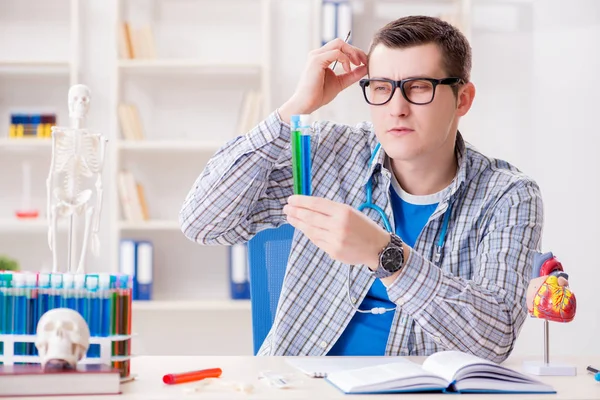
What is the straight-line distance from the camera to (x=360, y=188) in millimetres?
2004

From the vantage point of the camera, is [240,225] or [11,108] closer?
[240,225]

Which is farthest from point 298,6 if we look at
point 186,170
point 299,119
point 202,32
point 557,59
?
point 299,119

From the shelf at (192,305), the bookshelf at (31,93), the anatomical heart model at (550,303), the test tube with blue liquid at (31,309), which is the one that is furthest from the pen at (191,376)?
the bookshelf at (31,93)

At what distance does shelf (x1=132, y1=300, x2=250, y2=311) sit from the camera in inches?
148

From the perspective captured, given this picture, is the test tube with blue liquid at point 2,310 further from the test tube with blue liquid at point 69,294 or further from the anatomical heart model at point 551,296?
the anatomical heart model at point 551,296

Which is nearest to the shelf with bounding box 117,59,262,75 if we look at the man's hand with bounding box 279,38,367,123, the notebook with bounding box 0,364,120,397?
the man's hand with bounding box 279,38,367,123

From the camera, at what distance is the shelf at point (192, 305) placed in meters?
3.76

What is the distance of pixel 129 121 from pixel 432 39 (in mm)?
2267

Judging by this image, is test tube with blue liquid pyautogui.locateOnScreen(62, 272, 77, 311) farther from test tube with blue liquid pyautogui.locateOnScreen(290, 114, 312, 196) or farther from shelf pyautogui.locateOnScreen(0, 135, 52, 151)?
shelf pyautogui.locateOnScreen(0, 135, 52, 151)

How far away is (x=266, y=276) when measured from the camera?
79.5 inches

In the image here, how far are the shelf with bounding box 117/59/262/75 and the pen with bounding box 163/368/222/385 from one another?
2.58 metres

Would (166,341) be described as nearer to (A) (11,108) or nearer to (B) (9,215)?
(B) (9,215)

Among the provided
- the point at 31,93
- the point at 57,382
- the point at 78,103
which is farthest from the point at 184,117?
the point at 57,382

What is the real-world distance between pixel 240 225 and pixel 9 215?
92.9 inches
